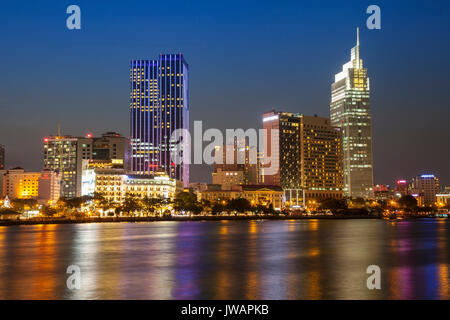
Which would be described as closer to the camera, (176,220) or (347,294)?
(347,294)

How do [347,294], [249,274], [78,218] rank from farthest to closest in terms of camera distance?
[78,218]
[249,274]
[347,294]

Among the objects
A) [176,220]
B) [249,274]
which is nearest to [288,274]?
A: [249,274]

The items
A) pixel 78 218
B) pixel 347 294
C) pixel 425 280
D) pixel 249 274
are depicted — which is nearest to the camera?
pixel 347 294
